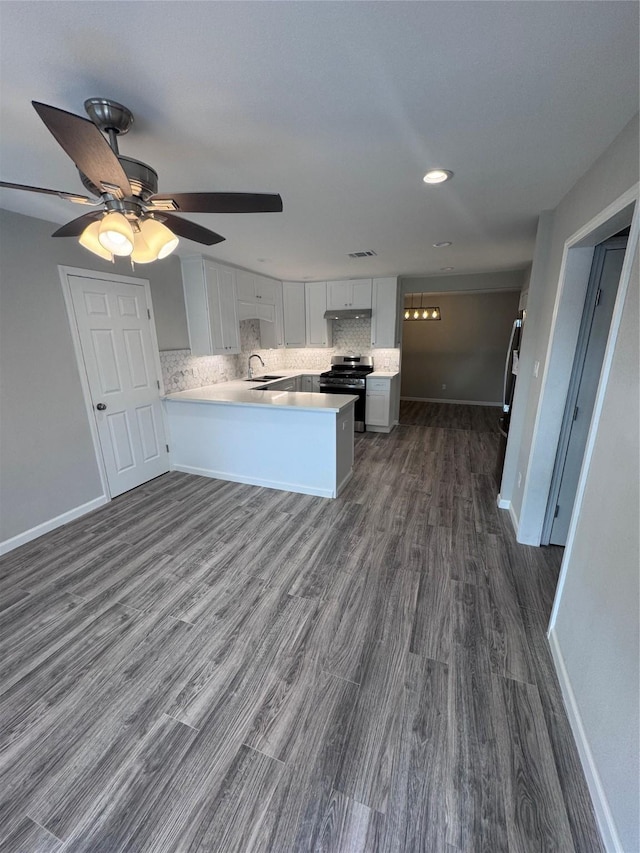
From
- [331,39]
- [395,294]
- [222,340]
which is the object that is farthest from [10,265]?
[395,294]

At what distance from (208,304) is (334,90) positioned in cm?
302

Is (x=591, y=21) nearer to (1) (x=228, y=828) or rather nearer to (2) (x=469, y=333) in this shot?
(1) (x=228, y=828)

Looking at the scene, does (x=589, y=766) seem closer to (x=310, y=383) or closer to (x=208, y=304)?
(x=208, y=304)

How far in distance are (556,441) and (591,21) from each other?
2061 millimetres

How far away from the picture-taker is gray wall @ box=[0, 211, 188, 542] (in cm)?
255

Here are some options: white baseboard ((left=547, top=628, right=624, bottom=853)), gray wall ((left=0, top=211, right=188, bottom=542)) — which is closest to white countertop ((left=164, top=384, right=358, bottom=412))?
gray wall ((left=0, top=211, right=188, bottom=542))

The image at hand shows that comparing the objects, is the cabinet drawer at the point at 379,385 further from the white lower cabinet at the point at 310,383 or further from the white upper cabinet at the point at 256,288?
the white upper cabinet at the point at 256,288

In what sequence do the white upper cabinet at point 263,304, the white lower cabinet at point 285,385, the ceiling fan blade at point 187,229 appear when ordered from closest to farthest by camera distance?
the ceiling fan blade at point 187,229 < the white upper cabinet at point 263,304 < the white lower cabinet at point 285,385

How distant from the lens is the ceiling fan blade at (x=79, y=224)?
1578 millimetres

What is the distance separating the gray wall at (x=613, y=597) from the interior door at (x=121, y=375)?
3780 mm

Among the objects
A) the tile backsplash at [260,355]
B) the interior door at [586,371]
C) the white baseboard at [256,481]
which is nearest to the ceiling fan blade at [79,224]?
the tile backsplash at [260,355]

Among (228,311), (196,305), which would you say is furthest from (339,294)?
(196,305)

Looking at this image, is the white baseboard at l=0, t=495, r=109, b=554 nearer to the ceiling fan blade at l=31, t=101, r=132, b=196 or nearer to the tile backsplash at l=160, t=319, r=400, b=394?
the tile backsplash at l=160, t=319, r=400, b=394

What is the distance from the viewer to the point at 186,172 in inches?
76.1
